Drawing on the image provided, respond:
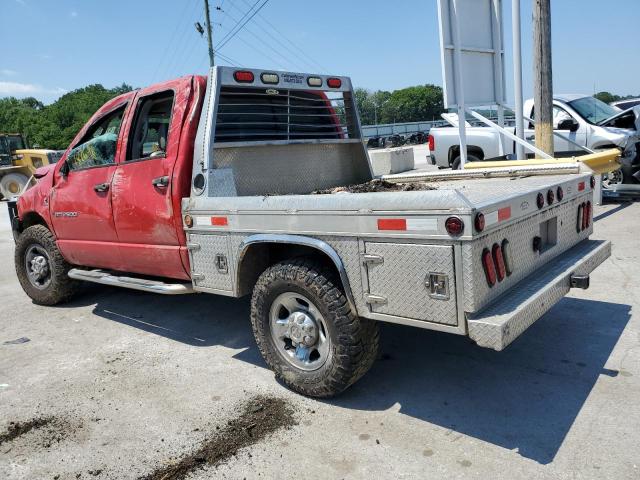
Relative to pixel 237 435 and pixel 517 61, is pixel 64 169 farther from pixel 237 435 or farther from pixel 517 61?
pixel 517 61

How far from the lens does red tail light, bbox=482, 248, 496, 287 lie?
3.01 metres

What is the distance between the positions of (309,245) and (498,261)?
1.17 meters

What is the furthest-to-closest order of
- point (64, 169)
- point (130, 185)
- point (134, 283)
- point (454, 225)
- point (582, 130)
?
point (582, 130) → point (64, 169) → point (134, 283) → point (130, 185) → point (454, 225)

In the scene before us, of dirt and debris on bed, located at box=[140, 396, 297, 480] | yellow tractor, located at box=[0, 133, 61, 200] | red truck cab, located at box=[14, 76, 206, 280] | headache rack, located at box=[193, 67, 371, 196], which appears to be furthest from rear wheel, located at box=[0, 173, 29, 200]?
dirt and debris on bed, located at box=[140, 396, 297, 480]

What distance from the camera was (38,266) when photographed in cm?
644

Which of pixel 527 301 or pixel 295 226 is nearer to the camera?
pixel 527 301

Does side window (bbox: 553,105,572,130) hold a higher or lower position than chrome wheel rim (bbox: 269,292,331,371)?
higher

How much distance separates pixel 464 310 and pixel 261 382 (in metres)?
1.84

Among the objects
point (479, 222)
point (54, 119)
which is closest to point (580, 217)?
point (479, 222)

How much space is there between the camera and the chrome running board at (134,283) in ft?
15.1

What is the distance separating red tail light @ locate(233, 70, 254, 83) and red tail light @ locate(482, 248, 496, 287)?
103 inches

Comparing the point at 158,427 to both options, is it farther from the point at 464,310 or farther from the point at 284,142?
the point at 284,142

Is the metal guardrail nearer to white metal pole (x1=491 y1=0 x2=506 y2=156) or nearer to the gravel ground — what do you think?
white metal pole (x1=491 y1=0 x2=506 y2=156)

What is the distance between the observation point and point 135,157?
509 cm
